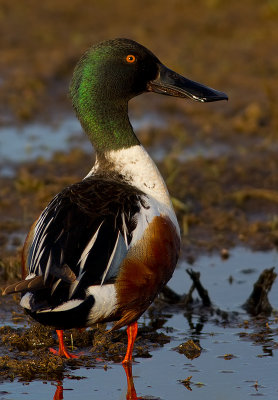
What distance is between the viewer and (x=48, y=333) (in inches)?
206

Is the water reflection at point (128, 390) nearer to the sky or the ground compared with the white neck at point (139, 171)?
nearer to the ground

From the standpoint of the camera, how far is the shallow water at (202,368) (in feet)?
14.9

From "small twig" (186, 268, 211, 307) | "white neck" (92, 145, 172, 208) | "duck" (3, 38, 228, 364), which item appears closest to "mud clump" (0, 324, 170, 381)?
"duck" (3, 38, 228, 364)

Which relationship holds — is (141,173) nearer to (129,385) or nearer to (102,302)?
(102,302)

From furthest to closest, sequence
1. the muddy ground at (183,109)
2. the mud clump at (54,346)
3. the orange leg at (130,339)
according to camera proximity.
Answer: the muddy ground at (183,109) < the orange leg at (130,339) < the mud clump at (54,346)

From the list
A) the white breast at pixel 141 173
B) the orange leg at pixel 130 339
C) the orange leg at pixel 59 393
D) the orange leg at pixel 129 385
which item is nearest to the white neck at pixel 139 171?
the white breast at pixel 141 173

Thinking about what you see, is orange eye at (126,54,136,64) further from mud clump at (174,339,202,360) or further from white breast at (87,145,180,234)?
mud clump at (174,339,202,360)

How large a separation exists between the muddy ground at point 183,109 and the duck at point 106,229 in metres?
0.54

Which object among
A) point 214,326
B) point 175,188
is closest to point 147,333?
point 214,326

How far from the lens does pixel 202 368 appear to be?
15.9 feet

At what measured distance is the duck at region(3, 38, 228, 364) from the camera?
443 centimetres

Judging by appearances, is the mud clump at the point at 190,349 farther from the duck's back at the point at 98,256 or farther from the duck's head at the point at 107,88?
the duck's head at the point at 107,88

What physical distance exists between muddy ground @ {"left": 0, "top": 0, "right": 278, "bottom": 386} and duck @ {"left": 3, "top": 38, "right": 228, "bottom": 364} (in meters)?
0.54

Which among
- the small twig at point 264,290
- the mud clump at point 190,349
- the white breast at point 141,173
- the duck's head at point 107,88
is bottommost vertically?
the mud clump at point 190,349
